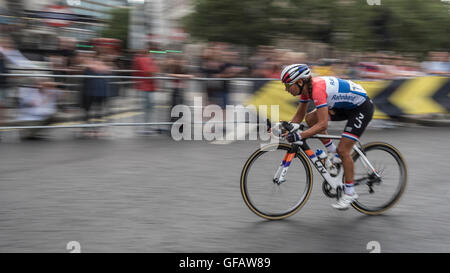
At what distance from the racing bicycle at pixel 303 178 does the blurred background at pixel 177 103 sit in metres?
0.24

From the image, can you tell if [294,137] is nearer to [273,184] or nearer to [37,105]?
[273,184]

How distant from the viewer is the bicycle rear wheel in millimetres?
A: 5871

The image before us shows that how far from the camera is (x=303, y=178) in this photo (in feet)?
18.8

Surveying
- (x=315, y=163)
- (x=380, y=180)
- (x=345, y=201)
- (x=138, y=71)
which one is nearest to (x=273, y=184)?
(x=315, y=163)

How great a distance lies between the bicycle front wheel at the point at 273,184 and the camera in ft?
18.0

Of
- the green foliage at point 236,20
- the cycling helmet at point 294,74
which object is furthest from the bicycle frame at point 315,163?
the green foliage at point 236,20

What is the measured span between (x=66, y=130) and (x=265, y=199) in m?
6.16

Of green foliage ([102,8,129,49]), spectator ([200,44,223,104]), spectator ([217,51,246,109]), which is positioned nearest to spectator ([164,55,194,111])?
spectator ([200,44,223,104])

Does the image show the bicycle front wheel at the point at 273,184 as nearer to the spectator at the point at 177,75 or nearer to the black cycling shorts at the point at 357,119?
the black cycling shorts at the point at 357,119

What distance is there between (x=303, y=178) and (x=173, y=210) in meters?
1.44

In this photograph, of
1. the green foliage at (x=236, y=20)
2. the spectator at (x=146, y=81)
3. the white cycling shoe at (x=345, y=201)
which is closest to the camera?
the white cycling shoe at (x=345, y=201)

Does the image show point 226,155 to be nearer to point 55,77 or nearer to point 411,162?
point 411,162

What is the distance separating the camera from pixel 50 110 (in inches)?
401
